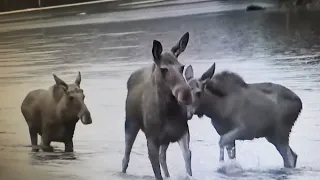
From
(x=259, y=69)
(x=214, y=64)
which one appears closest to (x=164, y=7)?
(x=214, y=64)

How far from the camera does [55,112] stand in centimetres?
150

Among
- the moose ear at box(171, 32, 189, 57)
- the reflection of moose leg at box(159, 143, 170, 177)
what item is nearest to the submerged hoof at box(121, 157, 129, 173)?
the reflection of moose leg at box(159, 143, 170, 177)

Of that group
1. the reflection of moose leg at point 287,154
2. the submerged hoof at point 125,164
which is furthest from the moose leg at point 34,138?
the reflection of moose leg at point 287,154

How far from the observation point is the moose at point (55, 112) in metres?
1.46

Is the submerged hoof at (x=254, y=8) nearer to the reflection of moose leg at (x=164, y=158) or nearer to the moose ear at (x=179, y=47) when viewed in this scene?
the moose ear at (x=179, y=47)

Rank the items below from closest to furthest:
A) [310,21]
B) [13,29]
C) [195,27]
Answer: [310,21] → [195,27] → [13,29]

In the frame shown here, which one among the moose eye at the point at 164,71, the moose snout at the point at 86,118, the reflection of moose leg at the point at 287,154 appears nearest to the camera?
the reflection of moose leg at the point at 287,154

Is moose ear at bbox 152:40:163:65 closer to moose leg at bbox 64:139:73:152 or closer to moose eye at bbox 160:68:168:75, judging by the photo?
moose eye at bbox 160:68:168:75

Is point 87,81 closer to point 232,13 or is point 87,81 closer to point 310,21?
point 232,13

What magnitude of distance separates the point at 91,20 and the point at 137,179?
1.62 ft

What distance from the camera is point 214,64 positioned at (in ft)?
4.31

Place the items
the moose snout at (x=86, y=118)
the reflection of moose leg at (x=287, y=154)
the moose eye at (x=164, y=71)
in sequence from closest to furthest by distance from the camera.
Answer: the reflection of moose leg at (x=287, y=154), the moose eye at (x=164, y=71), the moose snout at (x=86, y=118)

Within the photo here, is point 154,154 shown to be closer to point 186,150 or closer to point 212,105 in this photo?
point 186,150

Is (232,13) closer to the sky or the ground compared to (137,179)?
closer to the sky
